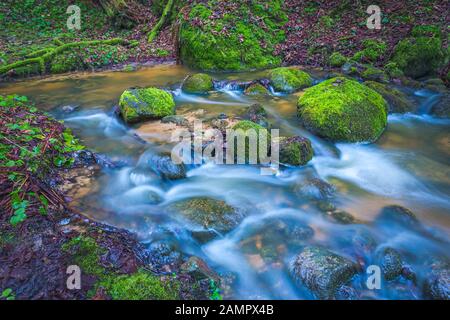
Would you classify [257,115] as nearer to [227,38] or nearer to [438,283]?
[438,283]

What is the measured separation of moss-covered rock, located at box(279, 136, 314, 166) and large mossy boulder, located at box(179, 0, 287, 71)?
582 cm

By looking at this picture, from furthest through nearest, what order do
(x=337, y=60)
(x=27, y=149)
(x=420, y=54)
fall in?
(x=337, y=60), (x=420, y=54), (x=27, y=149)

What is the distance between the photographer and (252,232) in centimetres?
445

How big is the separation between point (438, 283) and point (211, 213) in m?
2.70

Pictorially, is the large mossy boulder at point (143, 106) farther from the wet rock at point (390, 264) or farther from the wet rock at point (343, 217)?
the wet rock at point (390, 264)

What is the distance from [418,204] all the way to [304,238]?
2.01 meters

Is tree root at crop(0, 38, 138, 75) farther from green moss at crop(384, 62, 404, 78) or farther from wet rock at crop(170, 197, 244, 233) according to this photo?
green moss at crop(384, 62, 404, 78)

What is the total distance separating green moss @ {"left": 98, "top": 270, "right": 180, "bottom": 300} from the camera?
3.16 metres

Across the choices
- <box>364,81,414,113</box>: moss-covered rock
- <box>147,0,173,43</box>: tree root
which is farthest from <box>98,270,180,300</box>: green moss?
<box>147,0,173,43</box>: tree root

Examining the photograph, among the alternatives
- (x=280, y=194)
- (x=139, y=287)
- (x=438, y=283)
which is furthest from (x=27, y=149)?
(x=438, y=283)

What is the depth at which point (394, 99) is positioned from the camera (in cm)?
804

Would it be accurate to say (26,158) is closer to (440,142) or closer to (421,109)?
(440,142)

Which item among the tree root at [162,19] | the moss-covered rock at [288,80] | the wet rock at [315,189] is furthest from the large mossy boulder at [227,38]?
the wet rock at [315,189]
